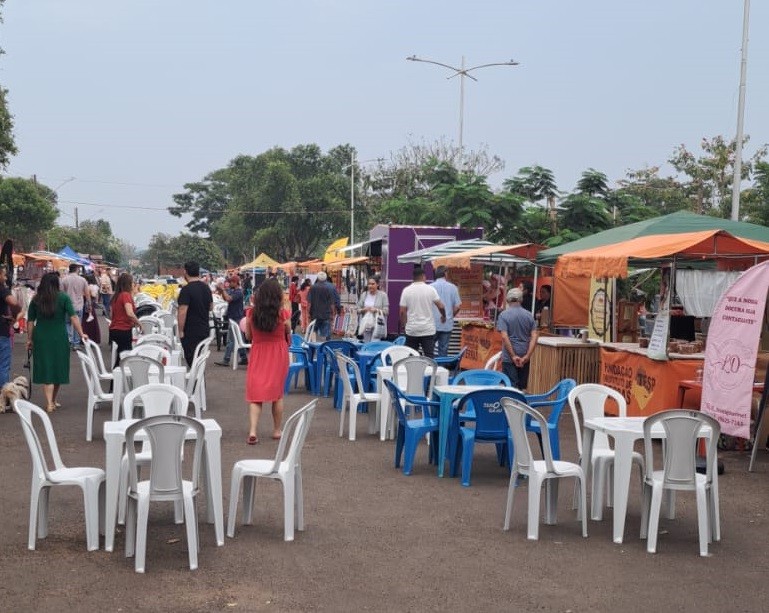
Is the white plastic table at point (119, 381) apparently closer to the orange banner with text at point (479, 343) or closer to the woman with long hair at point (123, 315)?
the woman with long hair at point (123, 315)

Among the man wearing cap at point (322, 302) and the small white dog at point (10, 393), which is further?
the man wearing cap at point (322, 302)

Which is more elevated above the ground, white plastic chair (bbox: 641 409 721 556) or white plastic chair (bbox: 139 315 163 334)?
white plastic chair (bbox: 139 315 163 334)

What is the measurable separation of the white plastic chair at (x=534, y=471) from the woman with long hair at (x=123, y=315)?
759 centimetres

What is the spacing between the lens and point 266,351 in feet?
34.5

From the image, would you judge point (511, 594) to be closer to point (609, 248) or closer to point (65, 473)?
point (65, 473)

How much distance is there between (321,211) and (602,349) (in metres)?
61.7

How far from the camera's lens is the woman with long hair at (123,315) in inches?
539

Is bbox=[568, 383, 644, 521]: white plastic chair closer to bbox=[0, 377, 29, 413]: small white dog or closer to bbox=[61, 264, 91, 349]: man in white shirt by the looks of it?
bbox=[0, 377, 29, 413]: small white dog

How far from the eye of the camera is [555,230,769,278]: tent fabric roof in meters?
11.5

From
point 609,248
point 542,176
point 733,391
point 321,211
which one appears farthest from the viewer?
point 321,211

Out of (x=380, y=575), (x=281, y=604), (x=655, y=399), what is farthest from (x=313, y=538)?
(x=655, y=399)

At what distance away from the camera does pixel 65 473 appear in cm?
677

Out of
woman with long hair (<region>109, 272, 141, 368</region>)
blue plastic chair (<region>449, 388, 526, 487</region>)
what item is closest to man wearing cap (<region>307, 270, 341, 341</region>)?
woman with long hair (<region>109, 272, 141, 368</region>)

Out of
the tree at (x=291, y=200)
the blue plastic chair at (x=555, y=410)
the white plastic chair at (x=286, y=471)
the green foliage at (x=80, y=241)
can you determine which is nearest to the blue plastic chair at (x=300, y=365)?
the blue plastic chair at (x=555, y=410)
